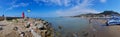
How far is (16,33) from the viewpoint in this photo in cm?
1188

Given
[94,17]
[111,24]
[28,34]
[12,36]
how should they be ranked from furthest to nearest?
[94,17] → [111,24] → [28,34] → [12,36]

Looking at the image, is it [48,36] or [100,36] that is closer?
[48,36]

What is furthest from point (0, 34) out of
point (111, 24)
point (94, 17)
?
point (94, 17)

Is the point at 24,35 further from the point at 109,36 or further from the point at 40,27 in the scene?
the point at 109,36

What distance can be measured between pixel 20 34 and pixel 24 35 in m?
0.19

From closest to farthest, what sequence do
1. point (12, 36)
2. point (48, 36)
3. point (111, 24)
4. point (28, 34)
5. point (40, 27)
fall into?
1. point (12, 36)
2. point (28, 34)
3. point (48, 36)
4. point (40, 27)
5. point (111, 24)

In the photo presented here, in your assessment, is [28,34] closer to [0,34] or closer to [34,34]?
[34,34]

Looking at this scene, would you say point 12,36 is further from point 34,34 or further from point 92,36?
point 92,36

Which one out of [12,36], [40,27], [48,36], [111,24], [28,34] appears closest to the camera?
[12,36]

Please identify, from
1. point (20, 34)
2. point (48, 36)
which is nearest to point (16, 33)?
point (20, 34)

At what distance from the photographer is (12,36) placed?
11.3 m

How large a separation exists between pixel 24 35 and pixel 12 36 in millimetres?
672

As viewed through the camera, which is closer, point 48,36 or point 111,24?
point 48,36

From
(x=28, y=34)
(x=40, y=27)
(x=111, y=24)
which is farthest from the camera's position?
(x=111, y=24)
